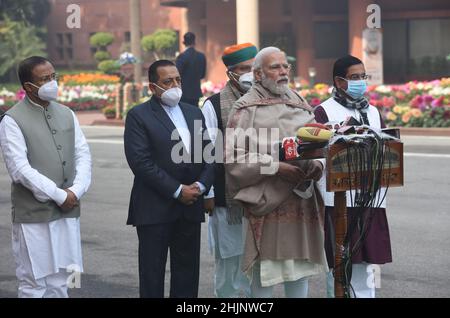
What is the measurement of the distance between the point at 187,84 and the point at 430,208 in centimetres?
642

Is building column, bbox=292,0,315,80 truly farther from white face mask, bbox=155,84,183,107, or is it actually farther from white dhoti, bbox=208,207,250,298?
white face mask, bbox=155,84,183,107

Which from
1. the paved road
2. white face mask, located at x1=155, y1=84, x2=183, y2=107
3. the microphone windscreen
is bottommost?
the paved road

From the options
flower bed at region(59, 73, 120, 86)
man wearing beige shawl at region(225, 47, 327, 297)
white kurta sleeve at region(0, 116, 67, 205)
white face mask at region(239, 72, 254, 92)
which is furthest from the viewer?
flower bed at region(59, 73, 120, 86)

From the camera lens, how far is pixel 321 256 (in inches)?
239

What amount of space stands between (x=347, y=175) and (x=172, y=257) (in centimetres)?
155

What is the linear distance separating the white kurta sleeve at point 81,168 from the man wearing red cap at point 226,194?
2.77ft

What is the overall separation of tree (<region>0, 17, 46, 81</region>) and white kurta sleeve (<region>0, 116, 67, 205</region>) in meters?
40.7

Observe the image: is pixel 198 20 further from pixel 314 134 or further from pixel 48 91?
pixel 314 134

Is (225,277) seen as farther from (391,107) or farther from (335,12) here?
(335,12)

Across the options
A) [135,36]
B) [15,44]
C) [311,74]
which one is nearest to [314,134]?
[135,36]

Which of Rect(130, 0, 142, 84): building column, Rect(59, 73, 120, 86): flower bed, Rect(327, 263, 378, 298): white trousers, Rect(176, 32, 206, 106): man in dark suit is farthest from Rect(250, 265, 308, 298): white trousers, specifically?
Rect(59, 73, 120, 86): flower bed

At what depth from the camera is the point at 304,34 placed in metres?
36.1

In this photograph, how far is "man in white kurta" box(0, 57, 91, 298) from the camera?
6422 mm

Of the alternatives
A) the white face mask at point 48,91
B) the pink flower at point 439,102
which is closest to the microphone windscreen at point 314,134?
the white face mask at point 48,91
